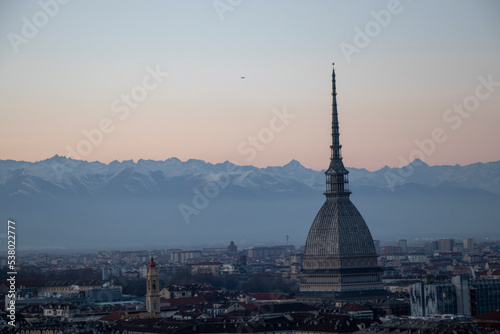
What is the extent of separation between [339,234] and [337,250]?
1.12 m

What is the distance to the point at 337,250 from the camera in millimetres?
100500

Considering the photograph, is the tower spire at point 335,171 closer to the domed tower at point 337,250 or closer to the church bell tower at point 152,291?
the domed tower at point 337,250

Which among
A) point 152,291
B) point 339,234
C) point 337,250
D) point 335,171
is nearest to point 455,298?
point 337,250

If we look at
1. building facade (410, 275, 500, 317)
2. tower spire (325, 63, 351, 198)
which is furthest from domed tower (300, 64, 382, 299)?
building facade (410, 275, 500, 317)

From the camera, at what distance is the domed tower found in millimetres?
100250

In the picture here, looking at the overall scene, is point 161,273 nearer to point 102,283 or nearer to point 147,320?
point 102,283

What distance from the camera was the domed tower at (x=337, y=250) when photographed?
100 meters

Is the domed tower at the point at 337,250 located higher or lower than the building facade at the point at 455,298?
higher

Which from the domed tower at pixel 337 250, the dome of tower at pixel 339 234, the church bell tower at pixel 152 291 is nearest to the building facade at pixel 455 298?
the domed tower at pixel 337 250

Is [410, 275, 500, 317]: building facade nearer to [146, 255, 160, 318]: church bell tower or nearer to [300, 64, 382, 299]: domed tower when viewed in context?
[300, 64, 382, 299]: domed tower

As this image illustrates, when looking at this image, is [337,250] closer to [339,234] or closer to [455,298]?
[339,234]

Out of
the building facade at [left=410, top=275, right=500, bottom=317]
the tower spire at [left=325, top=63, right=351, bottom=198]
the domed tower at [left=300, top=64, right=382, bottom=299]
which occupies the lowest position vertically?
the building facade at [left=410, top=275, right=500, bottom=317]

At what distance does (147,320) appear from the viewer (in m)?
80.6

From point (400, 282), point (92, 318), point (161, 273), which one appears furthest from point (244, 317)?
point (161, 273)
